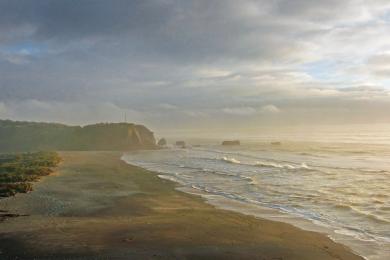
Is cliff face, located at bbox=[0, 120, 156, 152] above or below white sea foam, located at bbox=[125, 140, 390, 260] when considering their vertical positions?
above

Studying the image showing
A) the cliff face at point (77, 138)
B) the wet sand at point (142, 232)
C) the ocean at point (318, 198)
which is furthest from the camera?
the cliff face at point (77, 138)

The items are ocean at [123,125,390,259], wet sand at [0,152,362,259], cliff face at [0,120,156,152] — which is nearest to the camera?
wet sand at [0,152,362,259]

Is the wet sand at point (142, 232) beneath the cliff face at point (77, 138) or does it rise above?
beneath

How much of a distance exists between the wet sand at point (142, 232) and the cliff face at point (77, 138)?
95.0m

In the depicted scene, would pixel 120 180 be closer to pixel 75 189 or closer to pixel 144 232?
pixel 75 189

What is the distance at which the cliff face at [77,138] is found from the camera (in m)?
120

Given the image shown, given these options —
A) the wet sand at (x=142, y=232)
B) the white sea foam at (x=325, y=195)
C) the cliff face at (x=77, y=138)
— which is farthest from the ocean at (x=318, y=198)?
the cliff face at (x=77, y=138)

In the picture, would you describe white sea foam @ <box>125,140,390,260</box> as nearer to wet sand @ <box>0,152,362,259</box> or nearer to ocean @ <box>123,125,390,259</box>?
ocean @ <box>123,125,390,259</box>

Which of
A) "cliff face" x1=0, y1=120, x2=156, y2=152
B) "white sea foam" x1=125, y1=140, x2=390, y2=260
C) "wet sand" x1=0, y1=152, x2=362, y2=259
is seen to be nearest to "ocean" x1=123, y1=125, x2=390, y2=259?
"white sea foam" x1=125, y1=140, x2=390, y2=260

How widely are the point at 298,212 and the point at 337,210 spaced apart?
2180 millimetres

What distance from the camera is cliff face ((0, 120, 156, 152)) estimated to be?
394ft

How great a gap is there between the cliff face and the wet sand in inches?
3741

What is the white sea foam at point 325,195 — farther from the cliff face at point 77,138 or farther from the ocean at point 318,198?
the cliff face at point 77,138

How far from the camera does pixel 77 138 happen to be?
124562 millimetres
